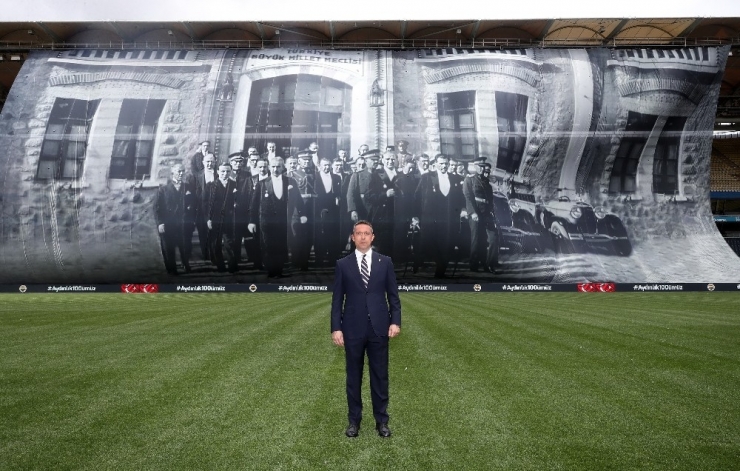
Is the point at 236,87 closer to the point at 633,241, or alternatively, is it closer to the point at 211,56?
the point at 211,56

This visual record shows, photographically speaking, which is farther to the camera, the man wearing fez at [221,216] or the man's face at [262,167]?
the man's face at [262,167]

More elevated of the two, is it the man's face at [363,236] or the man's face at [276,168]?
the man's face at [276,168]

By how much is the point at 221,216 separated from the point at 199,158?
3.63 m

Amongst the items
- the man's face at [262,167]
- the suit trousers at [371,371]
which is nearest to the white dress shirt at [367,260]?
the suit trousers at [371,371]

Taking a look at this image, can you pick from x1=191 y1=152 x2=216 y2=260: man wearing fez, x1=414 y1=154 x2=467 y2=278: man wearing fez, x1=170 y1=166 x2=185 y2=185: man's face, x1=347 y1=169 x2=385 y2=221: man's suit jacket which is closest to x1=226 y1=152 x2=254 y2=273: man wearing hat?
x1=191 y1=152 x2=216 y2=260: man wearing fez

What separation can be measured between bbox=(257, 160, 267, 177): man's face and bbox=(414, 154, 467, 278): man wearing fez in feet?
29.3

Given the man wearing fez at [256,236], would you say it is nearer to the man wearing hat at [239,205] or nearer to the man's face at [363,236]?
the man wearing hat at [239,205]

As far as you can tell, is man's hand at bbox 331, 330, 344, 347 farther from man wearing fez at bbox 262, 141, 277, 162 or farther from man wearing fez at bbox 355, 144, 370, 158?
man wearing fez at bbox 262, 141, 277, 162

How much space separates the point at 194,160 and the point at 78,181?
6.73m

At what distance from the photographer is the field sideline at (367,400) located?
457cm

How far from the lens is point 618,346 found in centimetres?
998

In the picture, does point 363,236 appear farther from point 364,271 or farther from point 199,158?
point 199,158

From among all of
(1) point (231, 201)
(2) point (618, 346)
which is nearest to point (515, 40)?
(1) point (231, 201)

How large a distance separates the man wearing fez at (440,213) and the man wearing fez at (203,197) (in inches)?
473
